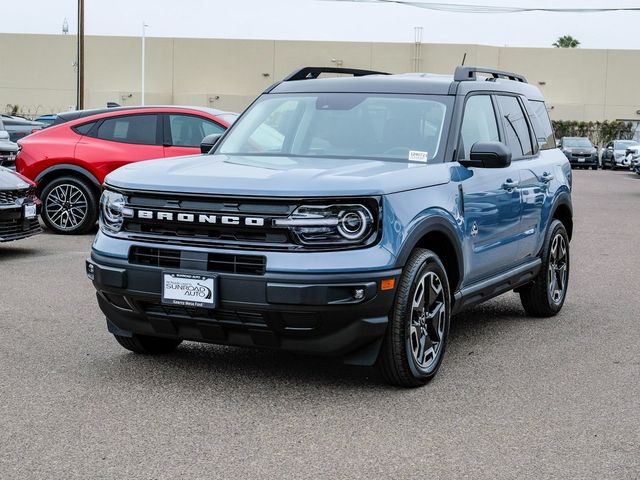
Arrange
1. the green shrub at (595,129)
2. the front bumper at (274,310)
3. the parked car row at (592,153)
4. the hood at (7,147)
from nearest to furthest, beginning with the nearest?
the front bumper at (274,310), the hood at (7,147), the parked car row at (592,153), the green shrub at (595,129)

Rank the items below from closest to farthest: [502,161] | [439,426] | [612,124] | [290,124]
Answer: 1. [439,426]
2. [502,161]
3. [290,124]
4. [612,124]

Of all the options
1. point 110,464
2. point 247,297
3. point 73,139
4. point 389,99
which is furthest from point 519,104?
point 73,139

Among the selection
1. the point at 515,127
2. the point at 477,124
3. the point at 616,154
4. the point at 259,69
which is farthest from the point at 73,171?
the point at 259,69

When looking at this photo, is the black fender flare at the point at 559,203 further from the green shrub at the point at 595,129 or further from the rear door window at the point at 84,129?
the green shrub at the point at 595,129

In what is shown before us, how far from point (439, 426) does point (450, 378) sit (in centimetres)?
104

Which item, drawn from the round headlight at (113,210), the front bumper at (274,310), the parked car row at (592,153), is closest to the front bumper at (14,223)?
the round headlight at (113,210)

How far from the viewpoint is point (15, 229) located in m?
11.3

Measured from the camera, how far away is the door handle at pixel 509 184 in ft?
23.0

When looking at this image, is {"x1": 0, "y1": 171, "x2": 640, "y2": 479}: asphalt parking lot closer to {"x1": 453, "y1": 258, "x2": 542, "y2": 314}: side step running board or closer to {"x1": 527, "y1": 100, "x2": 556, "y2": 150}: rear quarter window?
{"x1": 453, "y1": 258, "x2": 542, "y2": 314}: side step running board

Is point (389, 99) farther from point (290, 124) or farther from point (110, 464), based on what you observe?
point (110, 464)

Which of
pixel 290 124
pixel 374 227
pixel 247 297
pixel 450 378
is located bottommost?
pixel 450 378

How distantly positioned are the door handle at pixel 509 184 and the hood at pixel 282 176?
2.80 feet

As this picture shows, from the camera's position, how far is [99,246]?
5.85 m

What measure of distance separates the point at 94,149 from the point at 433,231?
8.63m
